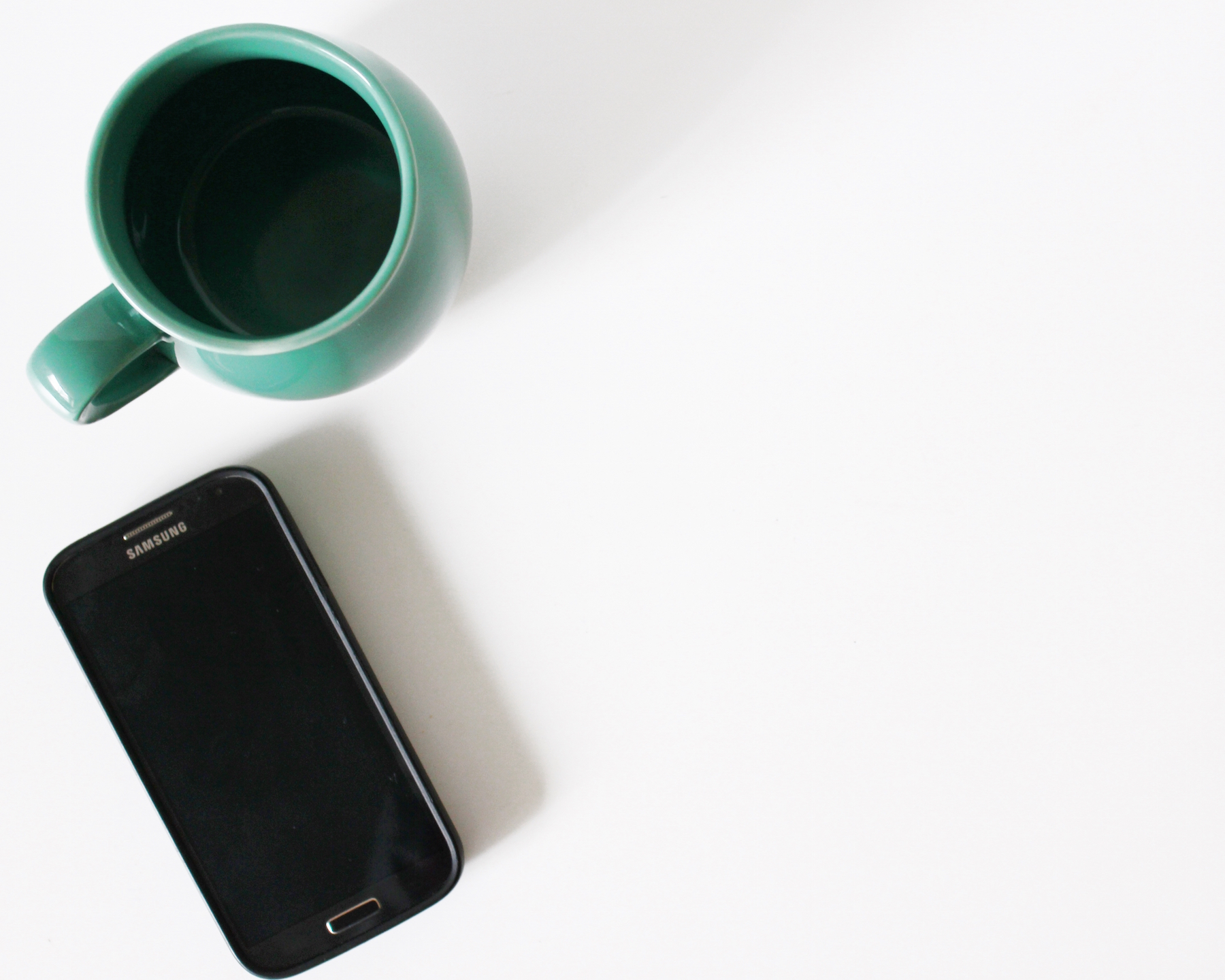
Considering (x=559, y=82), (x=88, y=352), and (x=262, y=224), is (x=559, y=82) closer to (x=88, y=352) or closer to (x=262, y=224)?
(x=262, y=224)

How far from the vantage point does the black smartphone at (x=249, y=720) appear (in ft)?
1.69

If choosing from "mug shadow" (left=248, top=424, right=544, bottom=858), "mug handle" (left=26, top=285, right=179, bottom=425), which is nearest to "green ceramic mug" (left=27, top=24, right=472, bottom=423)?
"mug handle" (left=26, top=285, right=179, bottom=425)

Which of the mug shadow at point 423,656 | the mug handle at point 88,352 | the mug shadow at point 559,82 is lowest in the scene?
the mug shadow at point 423,656

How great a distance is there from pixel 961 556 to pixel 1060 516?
59 mm

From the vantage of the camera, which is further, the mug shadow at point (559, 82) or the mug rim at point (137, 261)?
the mug shadow at point (559, 82)

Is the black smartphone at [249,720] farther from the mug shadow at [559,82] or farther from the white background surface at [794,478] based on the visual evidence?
the mug shadow at [559,82]

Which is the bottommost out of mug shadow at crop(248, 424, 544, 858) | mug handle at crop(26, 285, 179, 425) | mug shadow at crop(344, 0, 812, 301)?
mug shadow at crop(248, 424, 544, 858)

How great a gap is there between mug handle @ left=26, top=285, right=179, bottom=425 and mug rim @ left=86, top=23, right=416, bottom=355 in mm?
13

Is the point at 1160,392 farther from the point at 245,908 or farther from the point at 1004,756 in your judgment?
the point at 245,908

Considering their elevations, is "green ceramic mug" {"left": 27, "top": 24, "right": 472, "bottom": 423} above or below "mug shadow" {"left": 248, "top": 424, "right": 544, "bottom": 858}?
above

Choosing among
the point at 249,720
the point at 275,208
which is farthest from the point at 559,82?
the point at 249,720

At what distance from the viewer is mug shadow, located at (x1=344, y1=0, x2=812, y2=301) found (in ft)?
1.65

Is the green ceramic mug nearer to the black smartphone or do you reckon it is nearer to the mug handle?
the mug handle

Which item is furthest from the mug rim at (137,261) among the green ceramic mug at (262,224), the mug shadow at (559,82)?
the mug shadow at (559,82)
